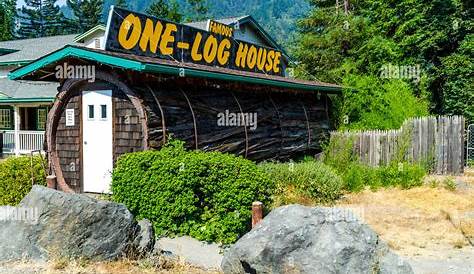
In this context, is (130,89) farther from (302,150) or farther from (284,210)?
(302,150)

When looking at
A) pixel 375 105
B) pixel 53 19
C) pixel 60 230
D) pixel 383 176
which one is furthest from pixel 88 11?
pixel 60 230

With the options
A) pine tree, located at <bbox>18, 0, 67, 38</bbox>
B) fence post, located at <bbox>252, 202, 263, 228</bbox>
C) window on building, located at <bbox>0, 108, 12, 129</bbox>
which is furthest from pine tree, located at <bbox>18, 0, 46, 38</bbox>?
fence post, located at <bbox>252, 202, 263, 228</bbox>

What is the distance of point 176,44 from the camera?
1261 centimetres

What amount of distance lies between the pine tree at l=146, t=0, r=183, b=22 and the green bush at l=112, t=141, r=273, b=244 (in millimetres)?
45634

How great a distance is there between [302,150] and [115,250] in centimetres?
1092

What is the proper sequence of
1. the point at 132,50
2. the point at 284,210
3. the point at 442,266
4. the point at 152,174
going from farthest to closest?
the point at 132,50, the point at 152,174, the point at 442,266, the point at 284,210

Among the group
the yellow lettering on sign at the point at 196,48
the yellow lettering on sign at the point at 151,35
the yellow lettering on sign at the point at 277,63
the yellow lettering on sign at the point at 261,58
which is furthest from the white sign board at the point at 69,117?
the yellow lettering on sign at the point at 277,63

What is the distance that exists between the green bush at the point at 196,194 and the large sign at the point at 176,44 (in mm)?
3322

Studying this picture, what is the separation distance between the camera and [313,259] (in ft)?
18.8

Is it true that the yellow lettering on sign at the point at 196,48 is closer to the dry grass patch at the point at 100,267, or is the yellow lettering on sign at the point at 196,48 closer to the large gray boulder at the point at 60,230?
the large gray boulder at the point at 60,230

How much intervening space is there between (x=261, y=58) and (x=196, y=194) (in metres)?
8.89

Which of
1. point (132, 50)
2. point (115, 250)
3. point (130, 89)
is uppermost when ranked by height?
point (132, 50)

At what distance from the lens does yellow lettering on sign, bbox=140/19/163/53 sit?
1153 centimetres

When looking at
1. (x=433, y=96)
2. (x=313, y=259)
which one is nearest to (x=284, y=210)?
(x=313, y=259)
